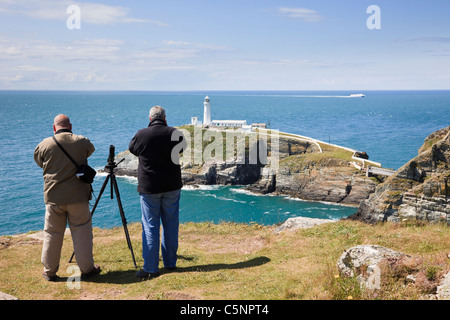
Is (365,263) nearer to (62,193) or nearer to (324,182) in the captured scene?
(62,193)

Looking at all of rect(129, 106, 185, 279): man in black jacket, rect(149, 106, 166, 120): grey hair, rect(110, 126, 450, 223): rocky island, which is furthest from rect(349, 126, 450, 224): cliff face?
rect(149, 106, 166, 120): grey hair

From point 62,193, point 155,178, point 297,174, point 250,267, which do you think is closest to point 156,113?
point 155,178

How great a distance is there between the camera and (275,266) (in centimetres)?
805

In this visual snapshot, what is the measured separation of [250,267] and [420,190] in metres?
25.3

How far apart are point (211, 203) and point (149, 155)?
151ft

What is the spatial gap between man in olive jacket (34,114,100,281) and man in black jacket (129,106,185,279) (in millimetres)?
1112

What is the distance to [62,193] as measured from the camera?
677 cm

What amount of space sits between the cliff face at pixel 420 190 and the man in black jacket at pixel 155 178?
21542mm

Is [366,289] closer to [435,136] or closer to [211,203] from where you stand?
[435,136]

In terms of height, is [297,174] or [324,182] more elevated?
[297,174]

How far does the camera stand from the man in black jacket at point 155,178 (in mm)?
6996

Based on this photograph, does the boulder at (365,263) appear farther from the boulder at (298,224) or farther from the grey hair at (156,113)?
the boulder at (298,224)

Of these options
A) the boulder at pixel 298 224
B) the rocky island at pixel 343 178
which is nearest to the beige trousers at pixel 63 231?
the boulder at pixel 298 224
